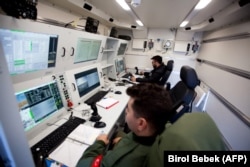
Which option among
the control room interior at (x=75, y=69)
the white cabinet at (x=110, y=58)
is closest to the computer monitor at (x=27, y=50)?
the control room interior at (x=75, y=69)

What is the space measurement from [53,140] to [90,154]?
1.22 feet

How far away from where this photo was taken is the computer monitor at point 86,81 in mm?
1740

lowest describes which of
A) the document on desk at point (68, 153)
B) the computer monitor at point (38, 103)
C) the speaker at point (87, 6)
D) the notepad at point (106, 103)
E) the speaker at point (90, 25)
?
the document on desk at point (68, 153)

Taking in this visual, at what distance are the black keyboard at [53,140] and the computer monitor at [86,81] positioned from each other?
513 millimetres

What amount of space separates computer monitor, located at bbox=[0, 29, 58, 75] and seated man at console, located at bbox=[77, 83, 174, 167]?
2.57 feet

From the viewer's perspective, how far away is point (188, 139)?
0.51 metres

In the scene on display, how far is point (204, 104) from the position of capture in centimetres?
293

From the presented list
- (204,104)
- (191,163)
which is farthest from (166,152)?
(204,104)

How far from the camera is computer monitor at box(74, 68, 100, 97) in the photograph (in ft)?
5.71

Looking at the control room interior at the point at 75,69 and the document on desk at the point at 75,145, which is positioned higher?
the control room interior at the point at 75,69

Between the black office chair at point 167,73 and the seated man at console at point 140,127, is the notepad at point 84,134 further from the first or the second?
the black office chair at point 167,73

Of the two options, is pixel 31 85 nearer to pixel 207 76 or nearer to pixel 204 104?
pixel 204 104

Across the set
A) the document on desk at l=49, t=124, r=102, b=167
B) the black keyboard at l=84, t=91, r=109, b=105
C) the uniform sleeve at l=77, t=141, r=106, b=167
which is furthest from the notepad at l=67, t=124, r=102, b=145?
the black keyboard at l=84, t=91, r=109, b=105

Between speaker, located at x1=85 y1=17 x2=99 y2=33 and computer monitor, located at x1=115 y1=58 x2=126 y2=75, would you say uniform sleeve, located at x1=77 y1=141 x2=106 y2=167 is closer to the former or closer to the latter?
speaker, located at x1=85 y1=17 x2=99 y2=33
